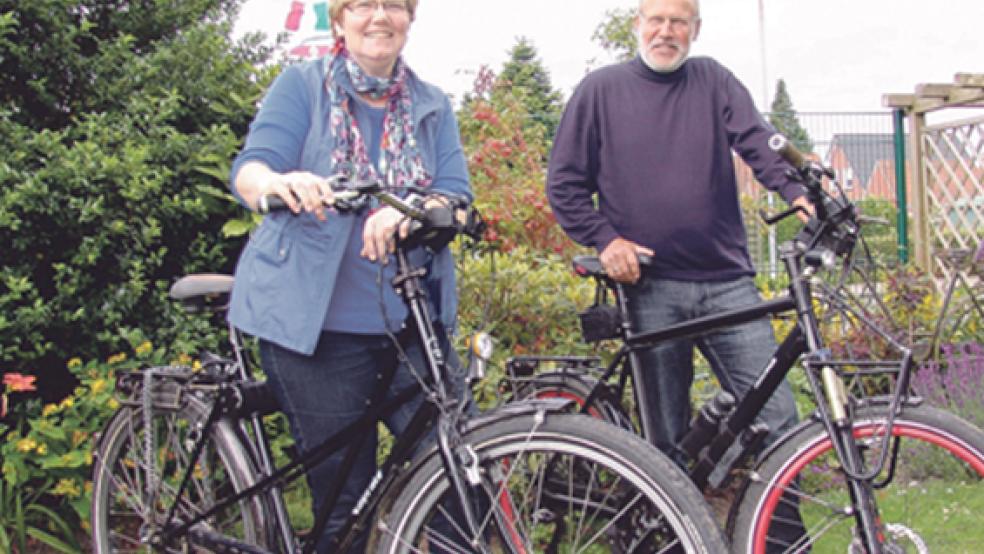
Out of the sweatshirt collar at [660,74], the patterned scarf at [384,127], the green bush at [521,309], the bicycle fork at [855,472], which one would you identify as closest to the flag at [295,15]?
the green bush at [521,309]

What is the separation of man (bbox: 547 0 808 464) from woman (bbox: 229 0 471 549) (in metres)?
0.65

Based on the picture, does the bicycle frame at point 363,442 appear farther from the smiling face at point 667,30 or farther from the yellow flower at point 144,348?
the smiling face at point 667,30

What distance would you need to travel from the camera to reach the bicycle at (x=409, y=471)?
80.0 inches

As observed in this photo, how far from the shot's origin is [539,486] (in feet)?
7.51

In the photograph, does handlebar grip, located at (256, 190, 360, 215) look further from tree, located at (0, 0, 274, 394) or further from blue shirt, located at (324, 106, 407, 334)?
tree, located at (0, 0, 274, 394)

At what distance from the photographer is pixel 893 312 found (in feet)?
19.4

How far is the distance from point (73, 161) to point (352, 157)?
1.63m

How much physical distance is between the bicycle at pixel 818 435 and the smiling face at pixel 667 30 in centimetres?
64

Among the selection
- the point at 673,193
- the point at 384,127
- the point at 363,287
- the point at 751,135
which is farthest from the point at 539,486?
the point at 751,135

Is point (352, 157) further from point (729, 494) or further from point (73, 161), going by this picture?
point (729, 494)

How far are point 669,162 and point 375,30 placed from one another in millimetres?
1085

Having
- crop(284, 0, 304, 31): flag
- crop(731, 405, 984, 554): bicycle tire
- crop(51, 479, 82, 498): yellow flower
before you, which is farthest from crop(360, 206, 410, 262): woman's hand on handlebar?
crop(284, 0, 304, 31): flag

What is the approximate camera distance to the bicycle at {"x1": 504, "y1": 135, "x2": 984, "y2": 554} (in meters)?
2.21

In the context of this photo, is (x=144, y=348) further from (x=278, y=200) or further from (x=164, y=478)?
(x=278, y=200)
